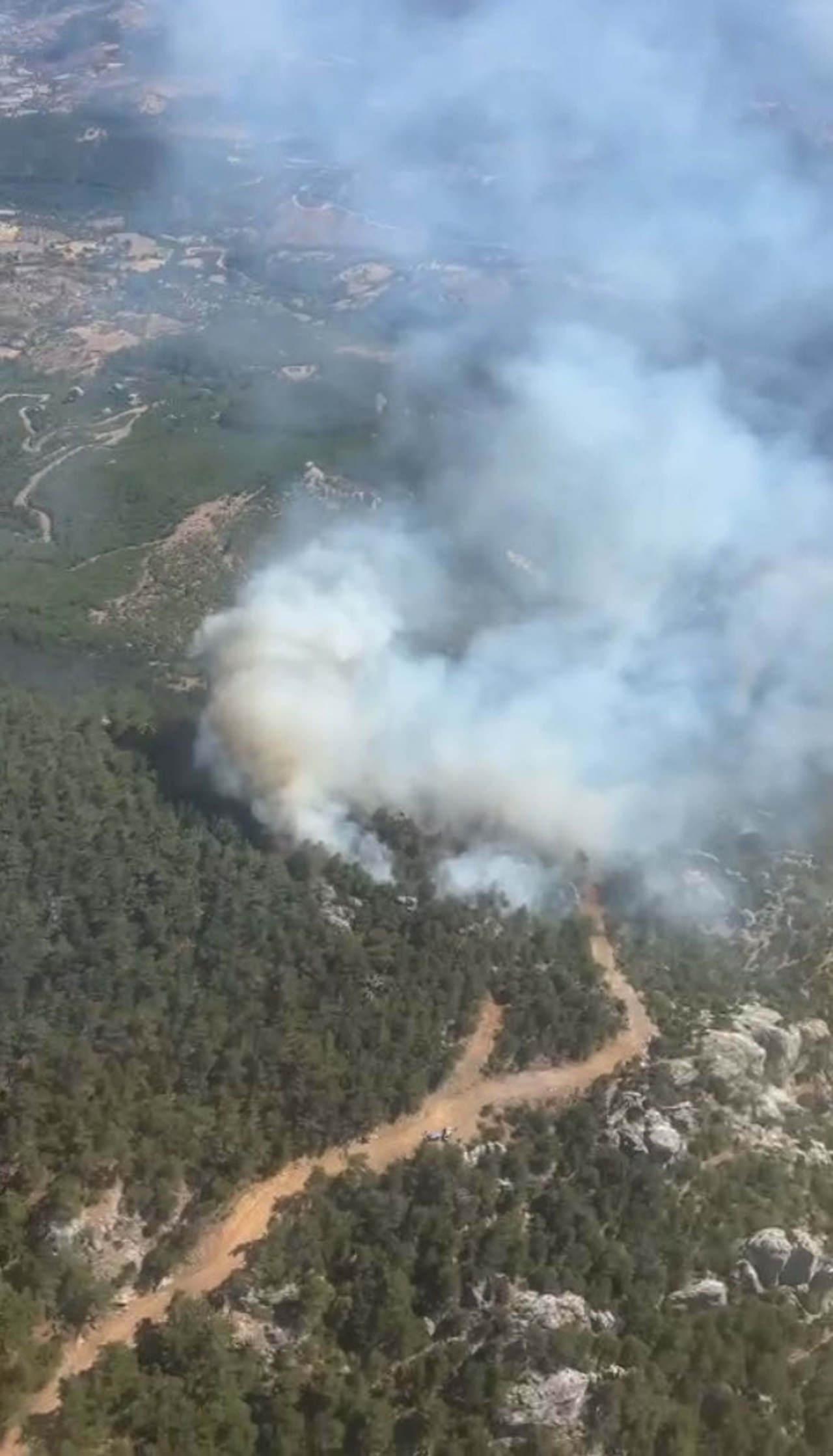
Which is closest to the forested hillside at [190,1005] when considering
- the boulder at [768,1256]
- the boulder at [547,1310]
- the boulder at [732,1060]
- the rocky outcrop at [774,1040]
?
the boulder at [732,1060]

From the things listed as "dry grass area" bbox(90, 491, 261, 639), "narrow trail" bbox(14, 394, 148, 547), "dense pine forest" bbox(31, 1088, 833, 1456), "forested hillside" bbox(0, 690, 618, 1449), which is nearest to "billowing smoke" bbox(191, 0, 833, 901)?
"forested hillside" bbox(0, 690, 618, 1449)

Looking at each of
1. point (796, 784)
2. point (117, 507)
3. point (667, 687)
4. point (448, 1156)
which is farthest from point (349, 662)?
point (117, 507)

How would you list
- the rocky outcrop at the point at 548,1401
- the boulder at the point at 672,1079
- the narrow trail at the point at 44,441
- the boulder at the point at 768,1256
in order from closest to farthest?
1. the rocky outcrop at the point at 548,1401
2. the boulder at the point at 768,1256
3. the boulder at the point at 672,1079
4. the narrow trail at the point at 44,441

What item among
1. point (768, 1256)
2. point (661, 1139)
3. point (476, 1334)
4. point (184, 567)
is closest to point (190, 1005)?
point (476, 1334)

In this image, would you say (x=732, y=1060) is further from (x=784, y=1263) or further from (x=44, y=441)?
(x=44, y=441)

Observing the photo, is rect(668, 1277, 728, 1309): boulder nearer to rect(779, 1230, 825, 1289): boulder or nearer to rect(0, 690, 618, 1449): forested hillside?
rect(779, 1230, 825, 1289): boulder

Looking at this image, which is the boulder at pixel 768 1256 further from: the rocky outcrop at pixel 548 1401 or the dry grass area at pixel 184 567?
the dry grass area at pixel 184 567
